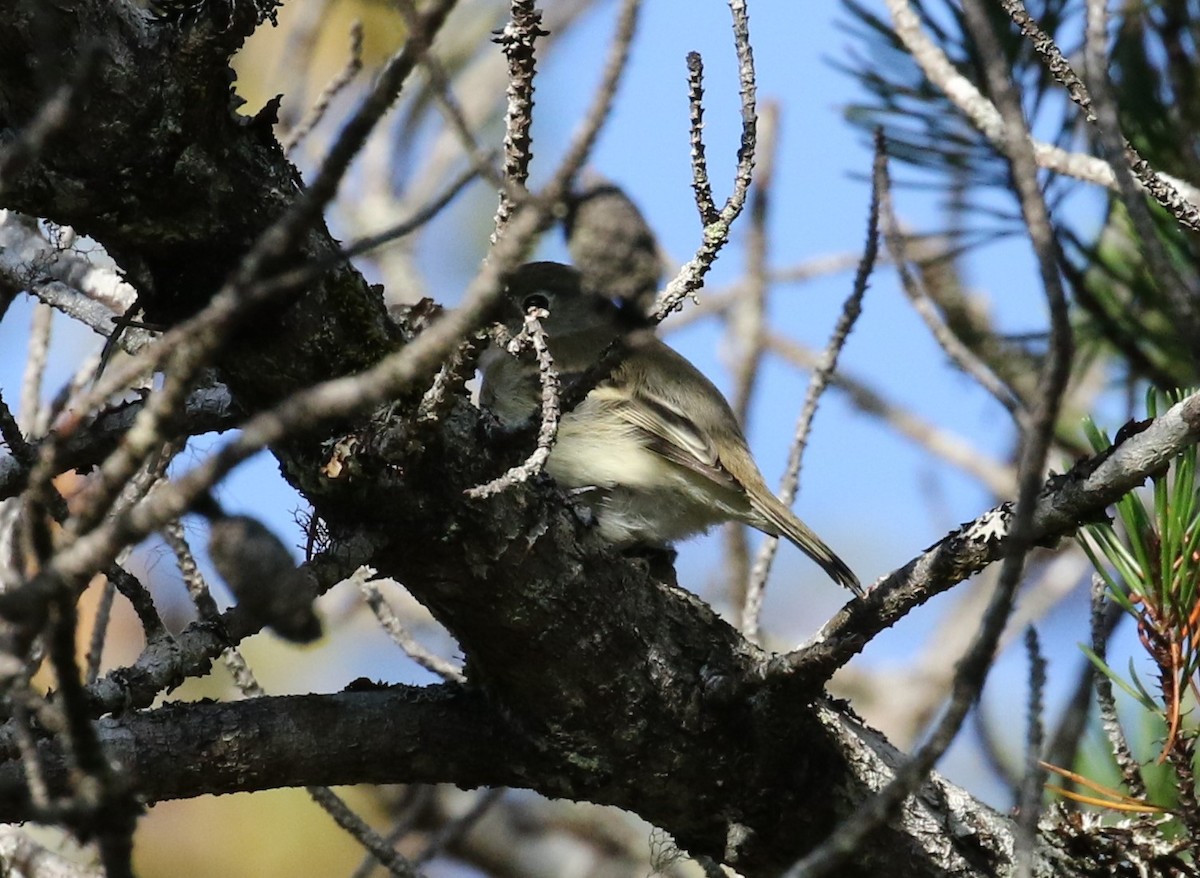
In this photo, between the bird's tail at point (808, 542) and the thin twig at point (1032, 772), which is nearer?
the thin twig at point (1032, 772)

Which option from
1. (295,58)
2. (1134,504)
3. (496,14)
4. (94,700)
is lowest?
(94,700)

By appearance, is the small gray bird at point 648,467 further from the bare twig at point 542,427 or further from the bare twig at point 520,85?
the bare twig at point 520,85

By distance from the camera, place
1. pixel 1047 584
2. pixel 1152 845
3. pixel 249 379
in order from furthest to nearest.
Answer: pixel 1047 584
pixel 1152 845
pixel 249 379

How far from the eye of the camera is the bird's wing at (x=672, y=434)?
4.32m

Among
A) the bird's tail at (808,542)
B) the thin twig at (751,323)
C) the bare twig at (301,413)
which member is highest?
the thin twig at (751,323)

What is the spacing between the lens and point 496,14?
6.44 m

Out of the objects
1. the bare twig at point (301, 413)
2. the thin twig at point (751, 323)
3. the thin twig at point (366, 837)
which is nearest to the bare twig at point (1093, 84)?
the bare twig at point (301, 413)

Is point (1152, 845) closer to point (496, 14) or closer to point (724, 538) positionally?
point (724, 538)

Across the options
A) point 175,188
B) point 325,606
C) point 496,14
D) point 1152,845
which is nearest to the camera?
point 175,188

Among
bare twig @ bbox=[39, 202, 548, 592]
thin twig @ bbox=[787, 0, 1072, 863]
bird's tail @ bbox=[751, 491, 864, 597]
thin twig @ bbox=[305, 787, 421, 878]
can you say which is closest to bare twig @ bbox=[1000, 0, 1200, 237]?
thin twig @ bbox=[787, 0, 1072, 863]

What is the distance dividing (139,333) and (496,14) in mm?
3919

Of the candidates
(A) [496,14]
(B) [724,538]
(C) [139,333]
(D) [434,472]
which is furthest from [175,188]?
(A) [496,14]

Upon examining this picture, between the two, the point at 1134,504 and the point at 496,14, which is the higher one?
the point at 496,14

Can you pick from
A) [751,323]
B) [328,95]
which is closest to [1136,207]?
[328,95]
